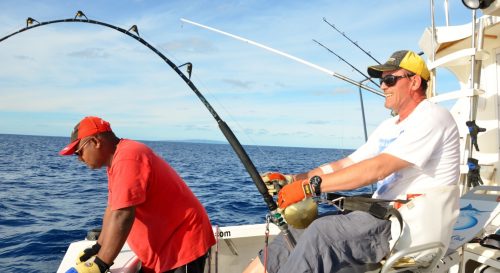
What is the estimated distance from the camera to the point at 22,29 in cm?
483

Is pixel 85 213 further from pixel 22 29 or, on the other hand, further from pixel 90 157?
pixel 90 157

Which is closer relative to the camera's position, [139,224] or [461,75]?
[139,224]

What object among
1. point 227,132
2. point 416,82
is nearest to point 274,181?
point 227,132

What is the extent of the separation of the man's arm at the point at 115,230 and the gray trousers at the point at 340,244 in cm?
98

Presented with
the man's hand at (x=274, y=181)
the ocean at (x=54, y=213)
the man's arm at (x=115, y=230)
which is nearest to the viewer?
the man's arm at (x=115, y=230)

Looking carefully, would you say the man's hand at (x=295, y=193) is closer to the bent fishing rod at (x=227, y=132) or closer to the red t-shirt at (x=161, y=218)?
the bent fishing rod at (x=227, y=132)

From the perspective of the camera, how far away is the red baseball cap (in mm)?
2730

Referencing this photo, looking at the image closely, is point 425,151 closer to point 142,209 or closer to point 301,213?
point 301,213

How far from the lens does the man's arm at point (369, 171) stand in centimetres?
248

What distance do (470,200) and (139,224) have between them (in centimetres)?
276

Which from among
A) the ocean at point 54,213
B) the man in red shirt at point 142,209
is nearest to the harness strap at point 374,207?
the man in red shirt at point 142,209

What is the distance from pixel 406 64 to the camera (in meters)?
2.78

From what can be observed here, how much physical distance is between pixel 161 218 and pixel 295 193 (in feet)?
3.13

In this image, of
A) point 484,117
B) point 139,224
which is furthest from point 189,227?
point 484,117
